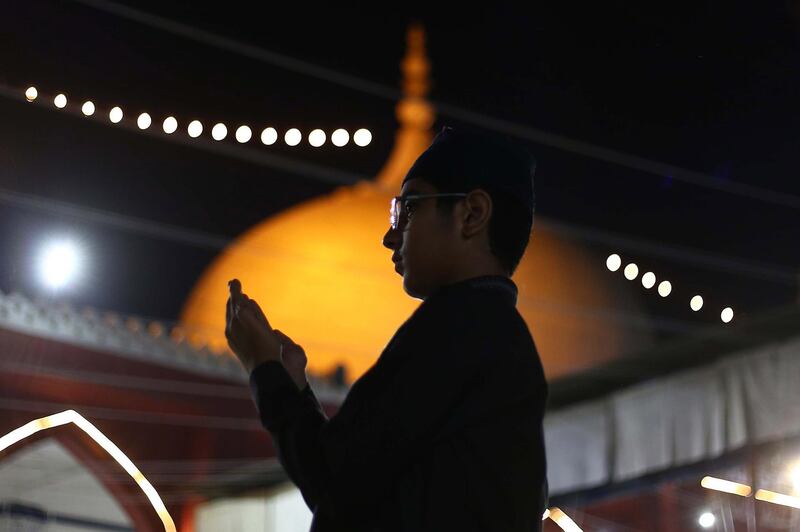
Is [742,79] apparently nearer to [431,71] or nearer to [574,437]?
[574,437]

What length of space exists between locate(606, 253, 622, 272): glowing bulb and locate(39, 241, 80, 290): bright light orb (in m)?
8.31

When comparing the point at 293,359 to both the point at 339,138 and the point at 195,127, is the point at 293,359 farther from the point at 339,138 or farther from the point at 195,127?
the point at 339,138

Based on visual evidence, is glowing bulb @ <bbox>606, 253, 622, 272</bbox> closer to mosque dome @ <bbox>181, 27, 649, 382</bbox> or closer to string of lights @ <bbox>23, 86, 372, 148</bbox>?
mosque dome @ <bbox>181, 27, 649, 382</bbox>

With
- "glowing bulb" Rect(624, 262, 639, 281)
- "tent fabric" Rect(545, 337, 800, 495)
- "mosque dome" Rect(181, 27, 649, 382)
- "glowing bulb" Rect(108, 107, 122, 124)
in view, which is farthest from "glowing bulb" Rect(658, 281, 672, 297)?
"tent fabric" Rect(545, 337, 800, 495)

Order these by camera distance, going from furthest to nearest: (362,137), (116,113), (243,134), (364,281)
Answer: (362,137) < (364,281) < (243,134) < (116,113)

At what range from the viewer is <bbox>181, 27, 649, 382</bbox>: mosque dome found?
949 centimetres

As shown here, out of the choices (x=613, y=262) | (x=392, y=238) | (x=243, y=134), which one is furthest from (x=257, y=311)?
(x=613, y=262)

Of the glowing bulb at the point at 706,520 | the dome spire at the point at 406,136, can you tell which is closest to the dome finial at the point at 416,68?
the dome spire at the point at 406,136

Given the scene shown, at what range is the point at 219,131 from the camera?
791 cm

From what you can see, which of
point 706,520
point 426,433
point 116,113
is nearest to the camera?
point 426,433

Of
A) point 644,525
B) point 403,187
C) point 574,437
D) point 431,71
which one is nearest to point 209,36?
point 431,71

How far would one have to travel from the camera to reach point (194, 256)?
10.0 metres

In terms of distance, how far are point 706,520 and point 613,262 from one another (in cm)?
717

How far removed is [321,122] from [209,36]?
140 inches
